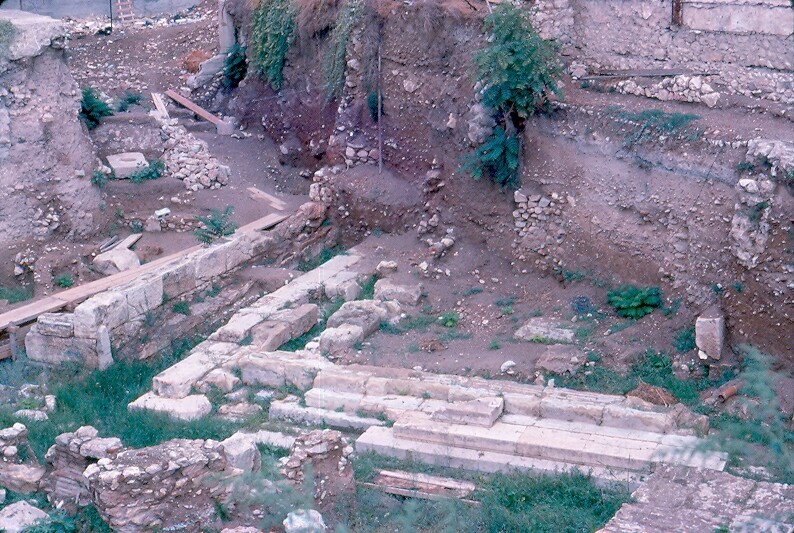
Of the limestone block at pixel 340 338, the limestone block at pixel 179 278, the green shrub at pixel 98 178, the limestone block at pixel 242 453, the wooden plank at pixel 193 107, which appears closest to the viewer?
the limestone block at pixel 242 453

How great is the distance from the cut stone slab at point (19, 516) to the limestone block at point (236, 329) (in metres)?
4.26

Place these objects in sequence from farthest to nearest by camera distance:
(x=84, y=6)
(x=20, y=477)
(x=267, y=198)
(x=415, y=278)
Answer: (x=84, y=6), (x=267, y=198), (x=415, y=278), (x=20, y=477)

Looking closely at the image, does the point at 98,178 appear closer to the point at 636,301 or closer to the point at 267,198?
the point at 267,198

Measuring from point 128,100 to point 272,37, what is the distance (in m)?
3.09

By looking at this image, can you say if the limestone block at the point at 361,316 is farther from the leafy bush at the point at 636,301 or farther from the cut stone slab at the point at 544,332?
the leafy bush at the point at 636,301

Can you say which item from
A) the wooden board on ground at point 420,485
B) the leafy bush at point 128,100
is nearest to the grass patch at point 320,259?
the leafy bush at point 128,100

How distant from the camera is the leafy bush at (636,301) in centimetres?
1269

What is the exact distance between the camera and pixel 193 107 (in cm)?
2027

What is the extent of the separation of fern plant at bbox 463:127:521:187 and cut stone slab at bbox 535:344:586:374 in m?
3.39

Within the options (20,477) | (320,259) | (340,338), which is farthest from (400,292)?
(20,477)

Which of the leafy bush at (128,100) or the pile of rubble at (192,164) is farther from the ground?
the leafy bush at (128,100)

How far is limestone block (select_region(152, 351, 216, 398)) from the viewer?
11.5 meters

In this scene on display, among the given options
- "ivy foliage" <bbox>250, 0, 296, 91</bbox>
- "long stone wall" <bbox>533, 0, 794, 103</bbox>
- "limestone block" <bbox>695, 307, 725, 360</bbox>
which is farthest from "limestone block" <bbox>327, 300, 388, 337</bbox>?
"ivy foliage" <bbox>250, 0, 296, 91</bbox>

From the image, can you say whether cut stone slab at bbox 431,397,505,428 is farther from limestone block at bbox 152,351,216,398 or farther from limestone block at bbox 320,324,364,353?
limestone block at bbox 152,351,216,398
